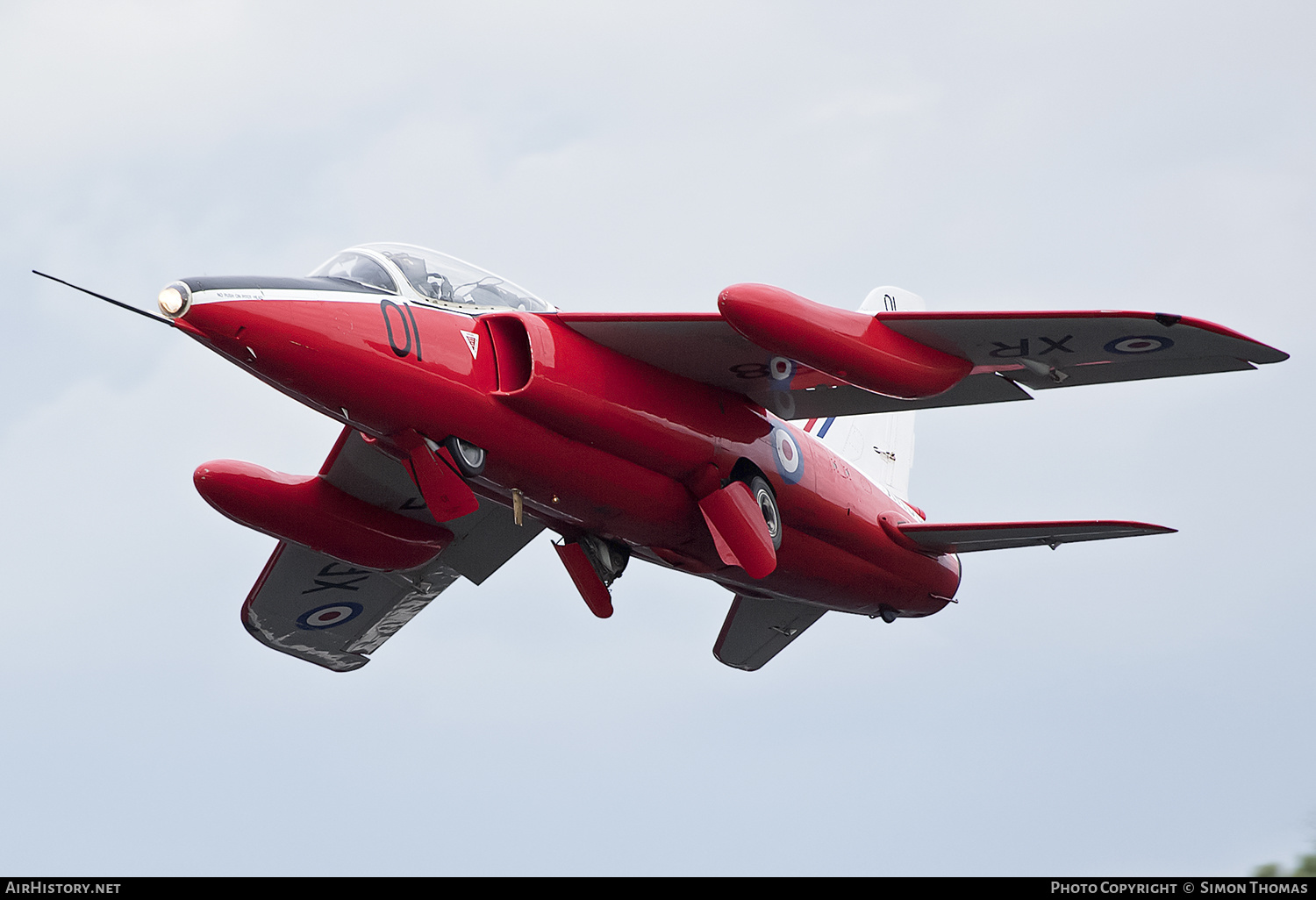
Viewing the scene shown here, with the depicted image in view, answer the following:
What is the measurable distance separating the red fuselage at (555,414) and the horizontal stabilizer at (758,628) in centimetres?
257

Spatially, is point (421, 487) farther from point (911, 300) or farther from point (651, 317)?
point (911, 300)

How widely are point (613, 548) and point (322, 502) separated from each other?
3922 mm

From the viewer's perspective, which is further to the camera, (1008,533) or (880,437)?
(880,437)

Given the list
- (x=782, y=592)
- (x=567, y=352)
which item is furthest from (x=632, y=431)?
(x=782, y=592)

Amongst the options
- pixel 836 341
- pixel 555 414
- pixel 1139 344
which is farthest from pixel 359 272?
pixel 1139 344

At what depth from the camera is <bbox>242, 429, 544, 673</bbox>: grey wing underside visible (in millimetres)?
19953

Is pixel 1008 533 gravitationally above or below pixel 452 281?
below

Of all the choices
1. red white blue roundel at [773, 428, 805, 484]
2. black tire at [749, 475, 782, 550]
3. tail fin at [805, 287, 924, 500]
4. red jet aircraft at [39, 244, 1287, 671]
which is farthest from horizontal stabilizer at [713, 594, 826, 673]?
black tire at [749, 475, 782, 550]

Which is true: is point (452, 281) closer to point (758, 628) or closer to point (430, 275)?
point (430, 275)

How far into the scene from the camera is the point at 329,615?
71.0 feet

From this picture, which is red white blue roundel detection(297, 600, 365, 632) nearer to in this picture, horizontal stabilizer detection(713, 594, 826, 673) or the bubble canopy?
horizontal stabilizer detection(713, 594, 826, 673)

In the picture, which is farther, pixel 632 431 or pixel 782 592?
pixel 782 592

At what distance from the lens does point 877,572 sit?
19.5m

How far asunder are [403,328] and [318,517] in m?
4.37
